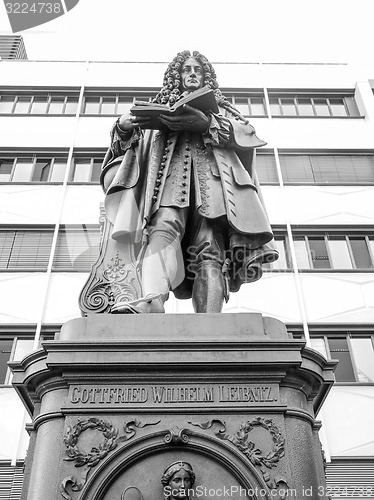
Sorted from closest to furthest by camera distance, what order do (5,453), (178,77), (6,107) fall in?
(178,77) < (5,453) < (6,107)

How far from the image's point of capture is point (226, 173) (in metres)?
5.07

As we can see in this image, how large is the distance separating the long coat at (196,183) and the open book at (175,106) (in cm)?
20

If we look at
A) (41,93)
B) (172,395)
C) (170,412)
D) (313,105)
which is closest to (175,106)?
(172,395)

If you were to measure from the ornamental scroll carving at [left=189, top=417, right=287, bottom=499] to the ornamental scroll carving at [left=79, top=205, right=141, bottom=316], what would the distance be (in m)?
1.41

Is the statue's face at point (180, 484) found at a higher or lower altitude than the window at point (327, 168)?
lower

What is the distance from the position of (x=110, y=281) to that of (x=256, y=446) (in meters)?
1.85

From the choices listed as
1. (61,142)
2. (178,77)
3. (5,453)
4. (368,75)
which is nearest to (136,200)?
(178,77)

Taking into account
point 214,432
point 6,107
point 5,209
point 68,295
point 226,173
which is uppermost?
point 6,107

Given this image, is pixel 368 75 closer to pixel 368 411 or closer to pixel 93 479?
pixel 368 411

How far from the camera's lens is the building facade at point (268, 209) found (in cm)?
1479

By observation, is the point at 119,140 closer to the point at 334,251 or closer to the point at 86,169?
the point at 334,251

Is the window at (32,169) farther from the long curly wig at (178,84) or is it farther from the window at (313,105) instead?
the long curly wig at (178,84)

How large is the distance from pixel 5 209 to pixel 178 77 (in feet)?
49.0

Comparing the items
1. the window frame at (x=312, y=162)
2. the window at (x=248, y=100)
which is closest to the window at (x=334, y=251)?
the window frame at (x=312, y=162)
